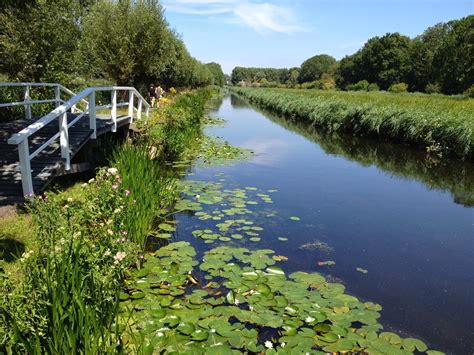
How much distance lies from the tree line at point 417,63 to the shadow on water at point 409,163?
3792cm

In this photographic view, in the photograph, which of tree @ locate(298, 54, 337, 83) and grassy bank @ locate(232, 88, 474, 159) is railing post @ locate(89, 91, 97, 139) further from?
tree @ locate(298, 54, 337, 83)

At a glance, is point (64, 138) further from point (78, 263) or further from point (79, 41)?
point (79, 41)

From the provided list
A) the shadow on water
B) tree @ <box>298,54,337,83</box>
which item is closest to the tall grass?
the shadow on water

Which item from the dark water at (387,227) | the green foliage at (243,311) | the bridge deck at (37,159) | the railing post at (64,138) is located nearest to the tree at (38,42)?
the bridge deck at (37,159)

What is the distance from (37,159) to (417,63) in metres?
88.1

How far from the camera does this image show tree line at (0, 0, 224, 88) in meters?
14.9

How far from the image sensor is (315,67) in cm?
15312

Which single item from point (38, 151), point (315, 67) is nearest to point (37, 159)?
point (38, 151)

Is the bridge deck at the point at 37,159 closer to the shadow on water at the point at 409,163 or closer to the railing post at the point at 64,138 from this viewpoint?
the railing post at the point at 64,138

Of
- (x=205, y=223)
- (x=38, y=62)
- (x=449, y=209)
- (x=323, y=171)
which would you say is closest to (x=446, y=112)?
(x=323, y=171)

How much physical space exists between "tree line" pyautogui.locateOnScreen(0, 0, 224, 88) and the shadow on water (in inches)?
390

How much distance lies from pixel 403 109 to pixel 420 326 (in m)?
15.0

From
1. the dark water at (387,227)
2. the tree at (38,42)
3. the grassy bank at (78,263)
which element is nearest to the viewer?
the grassy bank at (78,263)

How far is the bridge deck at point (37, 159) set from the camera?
6.31 meters
